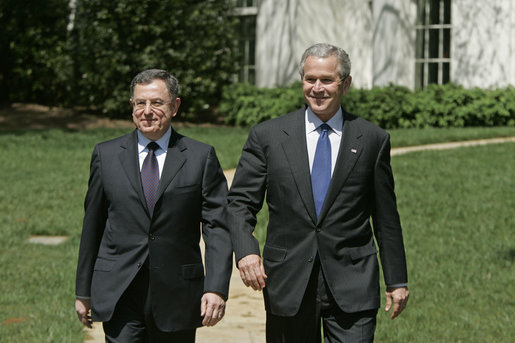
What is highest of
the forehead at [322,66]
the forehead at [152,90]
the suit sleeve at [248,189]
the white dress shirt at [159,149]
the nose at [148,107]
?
the forehead at [322,66]

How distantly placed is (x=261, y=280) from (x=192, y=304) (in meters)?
0.35

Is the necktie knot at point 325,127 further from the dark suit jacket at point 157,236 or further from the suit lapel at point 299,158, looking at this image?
the dark suit jacket at point 157,236

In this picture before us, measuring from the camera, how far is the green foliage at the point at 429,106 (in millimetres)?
17328

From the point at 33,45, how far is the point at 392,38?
8.83 metres

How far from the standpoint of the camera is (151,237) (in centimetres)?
375

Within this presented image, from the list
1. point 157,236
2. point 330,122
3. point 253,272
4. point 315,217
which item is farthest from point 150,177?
point 330,122

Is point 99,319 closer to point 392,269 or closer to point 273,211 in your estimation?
point 273,211

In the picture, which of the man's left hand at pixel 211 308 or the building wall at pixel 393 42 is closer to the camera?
the man's left hand at pixel 211 308

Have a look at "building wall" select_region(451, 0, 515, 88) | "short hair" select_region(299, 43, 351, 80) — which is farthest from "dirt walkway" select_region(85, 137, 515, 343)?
"building wall" select_region(451, 0, 515, 88)

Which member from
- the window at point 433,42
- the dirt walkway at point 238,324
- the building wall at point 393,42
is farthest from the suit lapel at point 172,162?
the window at point 433,42

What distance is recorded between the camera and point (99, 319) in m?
3.69

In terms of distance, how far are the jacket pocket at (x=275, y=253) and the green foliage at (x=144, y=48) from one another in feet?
50.9

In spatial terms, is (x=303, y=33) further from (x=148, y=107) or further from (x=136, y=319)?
(x=136, y=319)

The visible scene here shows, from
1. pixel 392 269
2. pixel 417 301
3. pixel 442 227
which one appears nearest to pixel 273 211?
pixel 392 269
